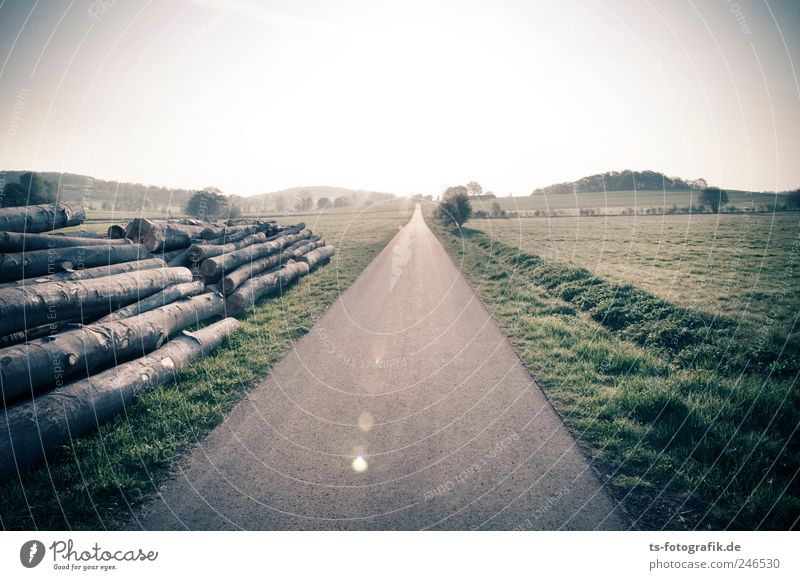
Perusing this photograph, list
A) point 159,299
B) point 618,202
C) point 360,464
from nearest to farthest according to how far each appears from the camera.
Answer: point 360,464 → point 159,299 → point 618,202

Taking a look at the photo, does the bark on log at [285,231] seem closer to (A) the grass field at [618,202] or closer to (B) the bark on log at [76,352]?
(B) the bark on log at [76,352]

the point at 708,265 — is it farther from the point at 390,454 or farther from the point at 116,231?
the point at 116,231

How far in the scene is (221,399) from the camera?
552 centimetres

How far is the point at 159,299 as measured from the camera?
303 inches

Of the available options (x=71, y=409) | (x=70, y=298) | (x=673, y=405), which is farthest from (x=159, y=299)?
(x=673, y=405)

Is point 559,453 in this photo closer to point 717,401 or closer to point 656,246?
point 717,401

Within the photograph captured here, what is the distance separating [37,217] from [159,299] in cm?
344

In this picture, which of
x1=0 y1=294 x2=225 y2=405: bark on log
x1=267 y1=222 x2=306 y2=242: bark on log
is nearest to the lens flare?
x1=0 y1=294 x2=225 y2=405: bark on log

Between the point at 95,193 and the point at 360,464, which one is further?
the point at 95,193

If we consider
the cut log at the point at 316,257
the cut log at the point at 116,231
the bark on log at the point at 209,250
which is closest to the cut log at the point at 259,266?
the cut log at the point at 316,257

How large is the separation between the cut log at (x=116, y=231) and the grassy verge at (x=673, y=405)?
11.4 meters

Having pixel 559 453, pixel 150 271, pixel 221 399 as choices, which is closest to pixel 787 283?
pixel 559 453

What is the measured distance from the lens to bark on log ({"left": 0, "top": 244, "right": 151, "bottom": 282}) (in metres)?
6.03
